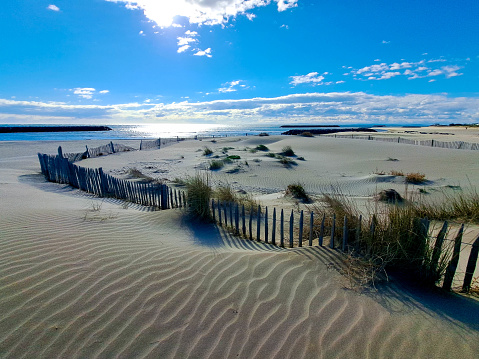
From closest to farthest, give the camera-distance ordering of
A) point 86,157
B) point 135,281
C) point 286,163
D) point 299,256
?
1. point 135,281
2. point 299,256
3. point 286,163
4. point 86,157

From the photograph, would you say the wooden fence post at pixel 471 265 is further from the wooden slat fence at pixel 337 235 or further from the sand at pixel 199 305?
the sand at pixel 199 305

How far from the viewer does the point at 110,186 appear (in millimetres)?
9508

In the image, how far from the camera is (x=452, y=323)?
9.34ft

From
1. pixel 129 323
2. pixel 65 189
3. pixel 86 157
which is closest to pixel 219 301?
pixel 129 323

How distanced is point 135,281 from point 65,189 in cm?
977

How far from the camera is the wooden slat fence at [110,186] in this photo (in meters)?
7.63

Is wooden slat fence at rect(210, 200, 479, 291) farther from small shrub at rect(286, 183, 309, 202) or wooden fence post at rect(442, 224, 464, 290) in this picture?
small shrub at rect(286, 183, 309, 202)

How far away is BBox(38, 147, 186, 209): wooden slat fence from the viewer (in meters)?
7.63

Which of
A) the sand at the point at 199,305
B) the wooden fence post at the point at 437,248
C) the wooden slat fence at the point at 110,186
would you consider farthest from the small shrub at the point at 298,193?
the wooden fence post at the point at 437,248

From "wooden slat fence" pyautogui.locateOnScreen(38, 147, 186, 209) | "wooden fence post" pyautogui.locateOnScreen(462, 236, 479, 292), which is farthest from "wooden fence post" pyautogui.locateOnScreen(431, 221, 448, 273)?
"wooden slat fence" pyautogui.locateOnScreen(38, 147, 186, 209)

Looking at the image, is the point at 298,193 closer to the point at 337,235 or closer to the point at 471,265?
the point at 337,235

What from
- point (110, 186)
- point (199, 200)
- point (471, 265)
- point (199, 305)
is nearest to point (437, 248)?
point (471, 265)

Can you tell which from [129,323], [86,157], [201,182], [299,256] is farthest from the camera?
[86,157]

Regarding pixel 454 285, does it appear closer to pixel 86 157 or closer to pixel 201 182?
pixel 201 182
